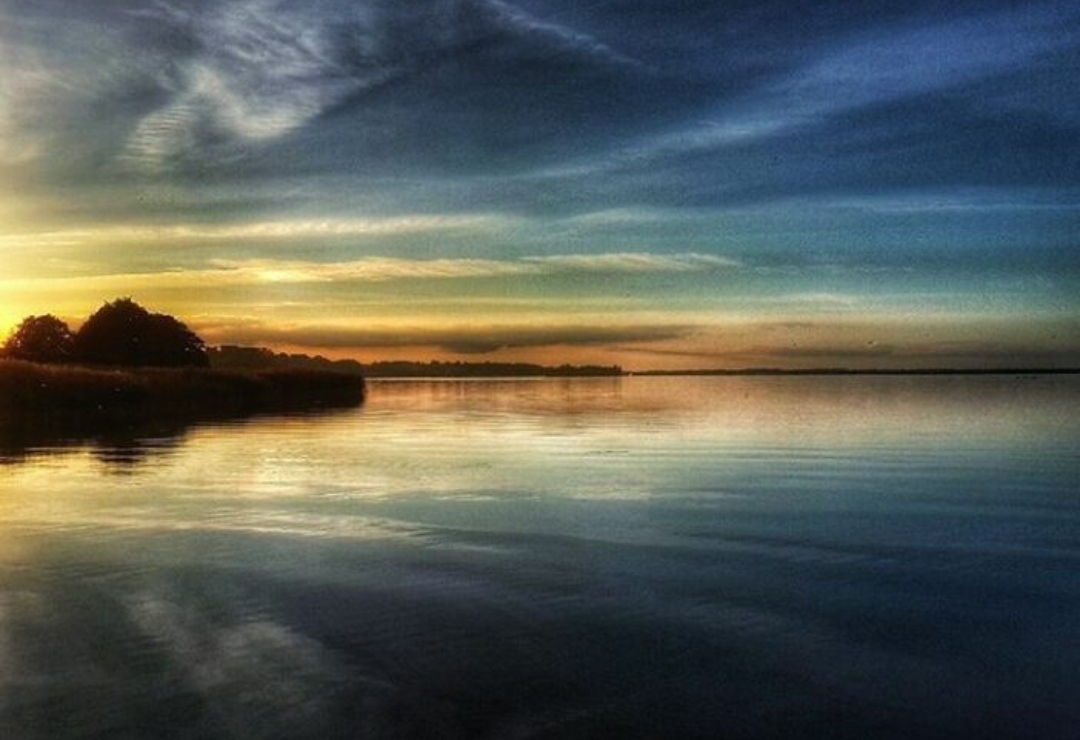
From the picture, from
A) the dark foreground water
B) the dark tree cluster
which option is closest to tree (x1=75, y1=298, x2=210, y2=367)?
the dark tree cluster

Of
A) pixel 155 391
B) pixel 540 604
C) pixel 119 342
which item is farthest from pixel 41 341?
pixel 540 604

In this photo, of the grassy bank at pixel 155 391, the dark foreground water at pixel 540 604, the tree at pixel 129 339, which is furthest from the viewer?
the tree at pixel 129 339

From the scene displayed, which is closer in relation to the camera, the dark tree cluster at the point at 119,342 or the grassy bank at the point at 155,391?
the grassy bank at the point at 155,391

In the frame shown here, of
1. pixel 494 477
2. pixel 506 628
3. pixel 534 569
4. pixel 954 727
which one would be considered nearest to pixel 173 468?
pixel 494 477

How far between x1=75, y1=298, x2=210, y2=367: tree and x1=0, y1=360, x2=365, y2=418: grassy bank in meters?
18.2

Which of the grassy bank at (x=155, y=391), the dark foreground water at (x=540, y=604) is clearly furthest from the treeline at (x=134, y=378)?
the dark foreground water at (x=540, y=604)

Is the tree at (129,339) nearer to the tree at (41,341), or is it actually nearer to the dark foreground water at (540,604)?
the tree at (41,341)

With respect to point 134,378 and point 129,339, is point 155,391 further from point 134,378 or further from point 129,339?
point 129,339

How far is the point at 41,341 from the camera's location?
125562 mm

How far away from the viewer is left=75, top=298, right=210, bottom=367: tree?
116 meters

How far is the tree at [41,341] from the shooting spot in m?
124

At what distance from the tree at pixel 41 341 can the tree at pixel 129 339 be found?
545 centimetres

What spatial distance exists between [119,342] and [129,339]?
115 cm

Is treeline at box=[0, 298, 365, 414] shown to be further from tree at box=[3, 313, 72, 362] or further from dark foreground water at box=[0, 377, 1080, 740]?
dark foreground water at box=[0, 377, 1080, 740]
